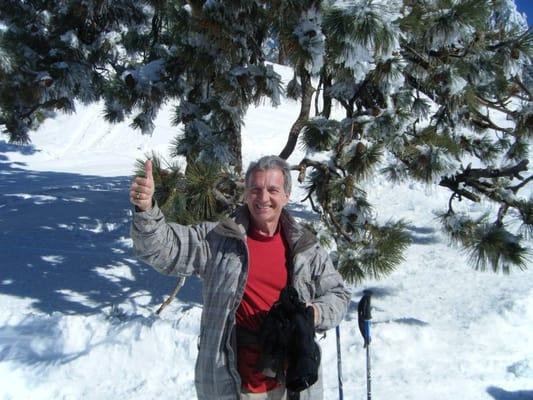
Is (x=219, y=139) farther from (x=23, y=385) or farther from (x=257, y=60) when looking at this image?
(x=23, y=385)

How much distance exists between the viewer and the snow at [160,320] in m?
3.54

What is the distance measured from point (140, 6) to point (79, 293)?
3074 mm

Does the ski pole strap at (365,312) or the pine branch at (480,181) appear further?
the pine branch at (480,181)

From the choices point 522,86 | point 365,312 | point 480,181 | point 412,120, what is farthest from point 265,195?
point 480,181

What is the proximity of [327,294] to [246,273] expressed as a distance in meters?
0.33

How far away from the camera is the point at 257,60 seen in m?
4.16

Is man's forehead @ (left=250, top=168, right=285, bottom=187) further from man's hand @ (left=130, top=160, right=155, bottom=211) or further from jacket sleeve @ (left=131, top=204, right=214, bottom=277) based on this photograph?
man's hand @ (left=130, top=160, right=155, bottom=211)

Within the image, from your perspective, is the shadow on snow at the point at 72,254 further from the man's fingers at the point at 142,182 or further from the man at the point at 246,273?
the man's fingers at the point at 142,182

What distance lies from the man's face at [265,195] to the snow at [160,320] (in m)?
1.78

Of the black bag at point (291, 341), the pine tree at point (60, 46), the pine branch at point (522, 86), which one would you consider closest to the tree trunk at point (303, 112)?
the pine branch at point (522, 86)

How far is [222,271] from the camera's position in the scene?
1807 millimetres

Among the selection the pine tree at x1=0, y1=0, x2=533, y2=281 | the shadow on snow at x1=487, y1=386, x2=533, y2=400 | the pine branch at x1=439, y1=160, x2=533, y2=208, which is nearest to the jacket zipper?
the pine tree at x1=0, y1=0, x2=533, y2=281

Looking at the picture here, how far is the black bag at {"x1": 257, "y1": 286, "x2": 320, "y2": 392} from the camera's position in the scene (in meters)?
1.67

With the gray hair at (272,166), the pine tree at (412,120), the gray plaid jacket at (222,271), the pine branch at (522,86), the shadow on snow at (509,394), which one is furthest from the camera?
the pine branch at (522,86)
